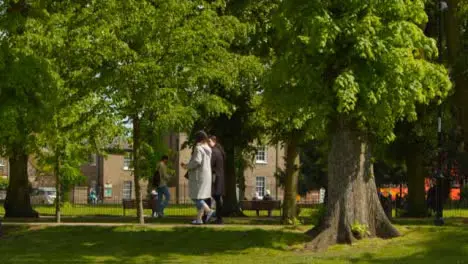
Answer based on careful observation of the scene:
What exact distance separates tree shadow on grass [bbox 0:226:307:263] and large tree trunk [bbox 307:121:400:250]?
0.59m

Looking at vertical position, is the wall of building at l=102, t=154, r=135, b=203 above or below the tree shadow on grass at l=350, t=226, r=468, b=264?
above

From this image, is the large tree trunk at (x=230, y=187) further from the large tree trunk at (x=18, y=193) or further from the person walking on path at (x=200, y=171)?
the person walking on path at (x=200, y=171)

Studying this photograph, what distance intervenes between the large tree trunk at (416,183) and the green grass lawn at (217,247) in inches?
482

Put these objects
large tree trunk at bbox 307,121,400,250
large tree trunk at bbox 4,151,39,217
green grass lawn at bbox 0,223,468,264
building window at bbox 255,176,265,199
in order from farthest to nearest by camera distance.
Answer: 1. building window at bbox 255,176,265,199
2. large tree trunk at bbox 4,151,39,217
3. large tree trunk at bbox 307,121,400,250
4. green grass lawn at bbox 0,223,468,264

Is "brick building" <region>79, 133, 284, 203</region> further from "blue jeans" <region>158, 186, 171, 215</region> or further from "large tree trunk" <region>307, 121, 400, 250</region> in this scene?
"large tree trunk" <region>307, 121, 400, 250</region>

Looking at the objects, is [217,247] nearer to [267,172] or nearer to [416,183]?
[416,183]

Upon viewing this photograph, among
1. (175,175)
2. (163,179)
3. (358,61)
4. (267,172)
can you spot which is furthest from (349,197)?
(267,172)

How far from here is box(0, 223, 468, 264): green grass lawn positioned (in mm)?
12859

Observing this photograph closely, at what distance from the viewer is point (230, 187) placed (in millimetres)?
30812

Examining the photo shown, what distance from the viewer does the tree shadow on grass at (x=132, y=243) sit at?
1380 cm

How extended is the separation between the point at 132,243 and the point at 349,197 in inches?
162

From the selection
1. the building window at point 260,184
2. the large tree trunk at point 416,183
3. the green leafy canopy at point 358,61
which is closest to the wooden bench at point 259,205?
the large tree trunk at point 416,183

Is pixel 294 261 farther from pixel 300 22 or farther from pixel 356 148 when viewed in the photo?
pixel 300 22

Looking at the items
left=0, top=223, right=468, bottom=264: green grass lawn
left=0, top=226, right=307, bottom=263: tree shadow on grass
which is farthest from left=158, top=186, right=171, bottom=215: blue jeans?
left=0, top=223, right=468, bottom=264: green grass lawn
